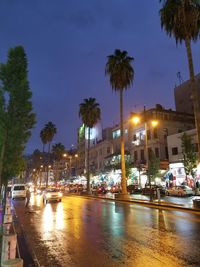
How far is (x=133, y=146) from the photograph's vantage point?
6209 centimetres

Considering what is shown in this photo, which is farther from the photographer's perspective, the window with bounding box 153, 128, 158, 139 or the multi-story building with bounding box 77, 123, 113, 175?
the multi-story building with bounding box 77, 123, 113, 175

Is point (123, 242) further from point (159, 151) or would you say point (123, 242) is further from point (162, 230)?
point (159, 151)

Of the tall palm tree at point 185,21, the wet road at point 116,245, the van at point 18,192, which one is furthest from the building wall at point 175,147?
the wet road at point 116,245

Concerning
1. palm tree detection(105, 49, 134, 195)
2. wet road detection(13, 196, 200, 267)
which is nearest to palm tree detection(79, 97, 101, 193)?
palm tree detection(105, 49, 134, 195)

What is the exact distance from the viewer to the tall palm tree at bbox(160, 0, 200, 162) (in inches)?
772

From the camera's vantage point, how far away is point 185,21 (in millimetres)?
19781

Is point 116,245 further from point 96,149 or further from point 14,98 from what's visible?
point 96,149

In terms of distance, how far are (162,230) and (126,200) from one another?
19.8m

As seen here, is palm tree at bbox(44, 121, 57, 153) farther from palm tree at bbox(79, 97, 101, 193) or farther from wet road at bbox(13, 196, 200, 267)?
wet road at bbox(13, 196, 200, 267)

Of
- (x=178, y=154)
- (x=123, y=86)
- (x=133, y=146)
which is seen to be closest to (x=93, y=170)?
(x=133, y=146)

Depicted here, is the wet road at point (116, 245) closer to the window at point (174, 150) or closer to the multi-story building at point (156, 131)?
the window at point (174, 150)

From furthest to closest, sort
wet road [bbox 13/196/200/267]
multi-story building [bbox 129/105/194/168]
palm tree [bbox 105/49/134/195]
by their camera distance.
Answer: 1. multi-story building [bbox 129/105/194/168]
2. palm tree [bbox 105/49/134/195]
3. wet road [bbox 13/196/200/267]

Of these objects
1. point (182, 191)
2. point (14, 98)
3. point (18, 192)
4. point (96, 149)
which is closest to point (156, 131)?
point (182, 191)

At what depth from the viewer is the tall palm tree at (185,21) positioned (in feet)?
64.3
